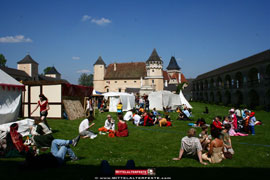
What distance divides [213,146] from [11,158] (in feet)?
19.1

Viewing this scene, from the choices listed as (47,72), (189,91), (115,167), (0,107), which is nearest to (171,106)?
(0,107)

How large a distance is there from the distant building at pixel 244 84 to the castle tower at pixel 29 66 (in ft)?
172

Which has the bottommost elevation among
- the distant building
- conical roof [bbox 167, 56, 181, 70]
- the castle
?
the distant building

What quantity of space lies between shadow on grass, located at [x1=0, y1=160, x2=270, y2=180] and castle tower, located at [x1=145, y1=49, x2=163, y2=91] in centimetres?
5375

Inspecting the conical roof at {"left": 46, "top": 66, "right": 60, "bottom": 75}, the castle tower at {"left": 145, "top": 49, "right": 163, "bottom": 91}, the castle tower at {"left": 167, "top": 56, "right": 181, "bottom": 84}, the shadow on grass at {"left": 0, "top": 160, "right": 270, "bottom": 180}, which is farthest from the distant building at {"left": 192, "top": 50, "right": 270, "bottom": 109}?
the conical roof at {"left": 46, "top": 66, "right": 60, "bottom": 75}

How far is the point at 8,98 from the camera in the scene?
35.1ft

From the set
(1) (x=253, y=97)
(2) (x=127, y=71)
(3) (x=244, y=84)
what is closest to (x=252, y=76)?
(3) (x=244, y=84)

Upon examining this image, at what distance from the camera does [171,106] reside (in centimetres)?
2406

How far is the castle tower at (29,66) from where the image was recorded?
6456 cm

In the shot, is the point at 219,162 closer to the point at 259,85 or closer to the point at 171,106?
the point at 171,106

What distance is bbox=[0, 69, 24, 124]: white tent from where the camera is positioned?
10.2 m

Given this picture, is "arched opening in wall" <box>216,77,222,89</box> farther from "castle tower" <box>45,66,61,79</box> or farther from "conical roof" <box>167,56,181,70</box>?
"castle tower" <box>45,66,61,79</box>

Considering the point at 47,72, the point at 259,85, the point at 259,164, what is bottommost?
the point at 259,164

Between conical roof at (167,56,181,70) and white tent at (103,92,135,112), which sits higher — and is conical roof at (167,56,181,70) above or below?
above
